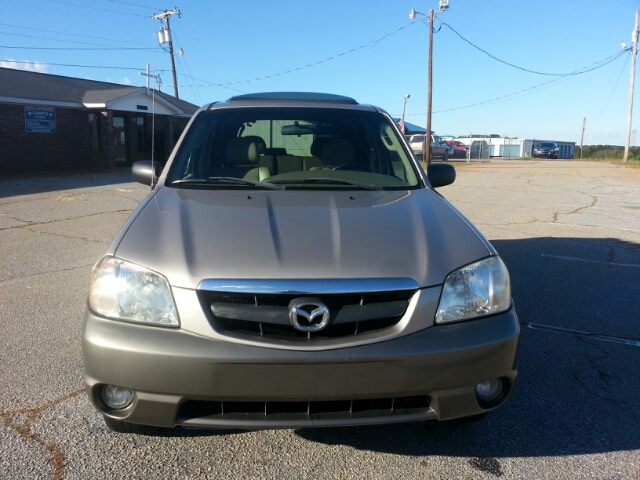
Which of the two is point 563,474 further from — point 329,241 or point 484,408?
point 329,241

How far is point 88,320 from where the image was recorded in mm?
2375

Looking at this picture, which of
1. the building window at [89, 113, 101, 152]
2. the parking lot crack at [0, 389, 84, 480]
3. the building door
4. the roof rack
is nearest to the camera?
the parking lot crack at [0, 389, 84, 480]

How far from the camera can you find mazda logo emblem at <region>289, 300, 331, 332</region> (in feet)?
7.30

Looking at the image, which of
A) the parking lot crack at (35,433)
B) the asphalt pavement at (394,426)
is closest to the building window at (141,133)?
the asphalt pavement at (394,426)

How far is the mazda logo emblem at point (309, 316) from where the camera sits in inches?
87.6

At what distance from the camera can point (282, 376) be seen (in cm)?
219

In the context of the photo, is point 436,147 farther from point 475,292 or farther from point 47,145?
point 475,292

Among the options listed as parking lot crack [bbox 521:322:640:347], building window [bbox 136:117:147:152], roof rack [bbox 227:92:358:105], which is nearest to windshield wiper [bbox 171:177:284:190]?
roof rack [bbox 227:92:358:105]

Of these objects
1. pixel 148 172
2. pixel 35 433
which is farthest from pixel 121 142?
pixel 35 433

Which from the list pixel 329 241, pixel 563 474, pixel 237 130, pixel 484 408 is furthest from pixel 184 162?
pixel 563 474

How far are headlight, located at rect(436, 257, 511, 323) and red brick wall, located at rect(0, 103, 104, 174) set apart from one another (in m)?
20.3

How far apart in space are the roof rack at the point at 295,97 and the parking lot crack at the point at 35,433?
2.41m

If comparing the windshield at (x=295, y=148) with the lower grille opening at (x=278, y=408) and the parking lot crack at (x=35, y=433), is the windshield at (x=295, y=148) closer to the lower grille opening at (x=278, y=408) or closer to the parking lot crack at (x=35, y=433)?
the parking lot crack at (x=35, y=433)

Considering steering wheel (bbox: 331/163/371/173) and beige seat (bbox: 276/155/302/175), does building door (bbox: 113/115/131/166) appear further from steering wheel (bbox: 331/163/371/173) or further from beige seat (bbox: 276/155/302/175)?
steering wheel (bbox: 331/163/371/173)
